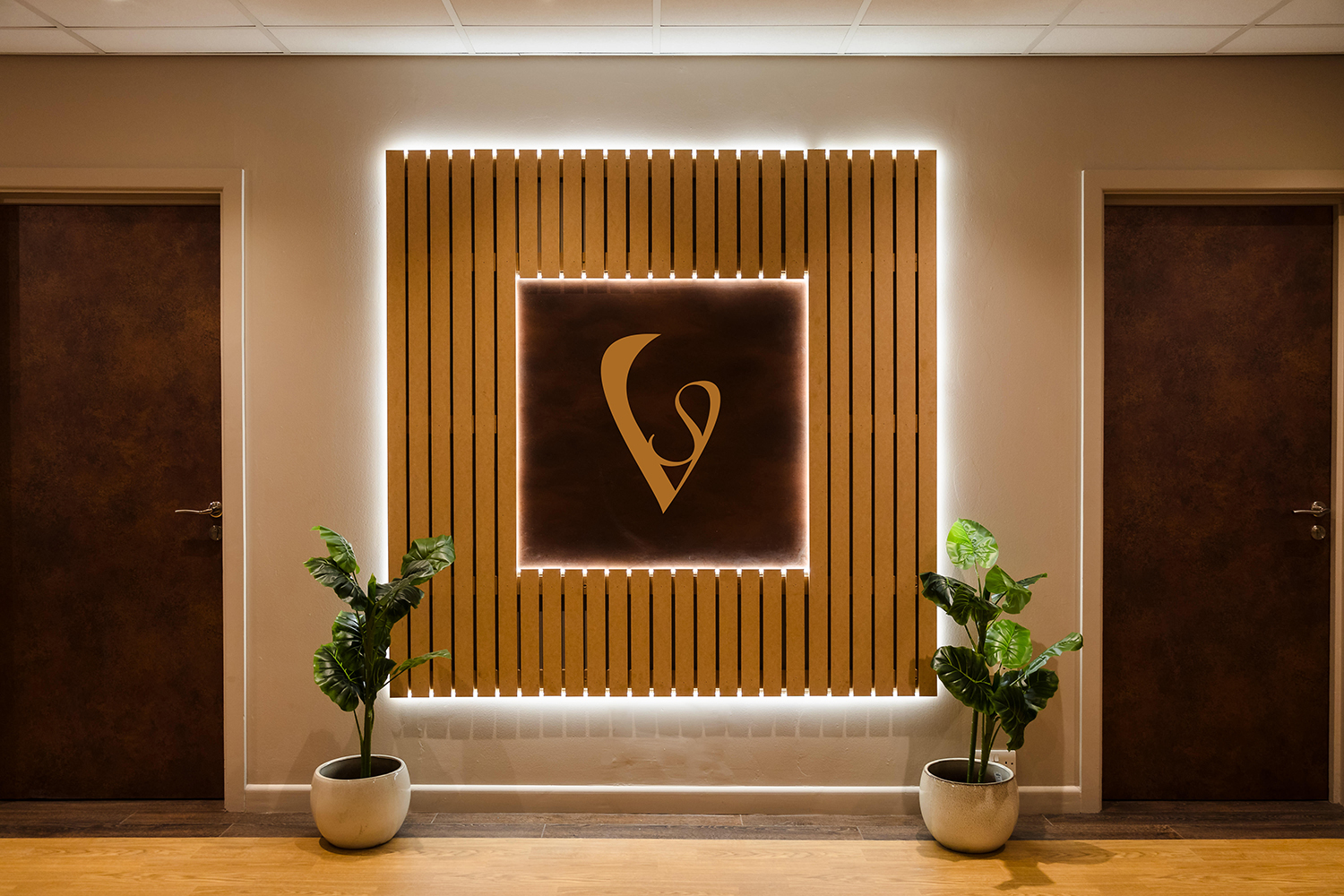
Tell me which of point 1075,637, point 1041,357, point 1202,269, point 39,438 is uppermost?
point 1202,269

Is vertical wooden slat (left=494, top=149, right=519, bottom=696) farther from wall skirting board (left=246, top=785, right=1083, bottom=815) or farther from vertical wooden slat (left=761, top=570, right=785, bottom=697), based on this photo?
vertical wooden slat (left=761, top=570, right=785, bottom=697)

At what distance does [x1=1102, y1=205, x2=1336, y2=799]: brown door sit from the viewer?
3.63m

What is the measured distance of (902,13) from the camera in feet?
10.3

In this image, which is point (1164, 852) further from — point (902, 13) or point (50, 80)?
point (50, 80)

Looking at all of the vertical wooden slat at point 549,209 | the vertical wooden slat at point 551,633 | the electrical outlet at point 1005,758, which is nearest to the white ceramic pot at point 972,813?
the electrical outlet at point 1005,758

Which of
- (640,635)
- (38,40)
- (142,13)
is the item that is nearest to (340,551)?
(640,635)

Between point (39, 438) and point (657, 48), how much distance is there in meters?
3.18

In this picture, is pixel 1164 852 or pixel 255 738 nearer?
pixel 1164 852

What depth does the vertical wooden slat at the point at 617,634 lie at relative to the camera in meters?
3.51

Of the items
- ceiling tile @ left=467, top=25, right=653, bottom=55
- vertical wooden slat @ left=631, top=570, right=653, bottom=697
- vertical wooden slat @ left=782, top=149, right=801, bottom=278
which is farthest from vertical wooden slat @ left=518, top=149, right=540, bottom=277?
vertical wooden slat @ left=631, top=570, right=653, bottom=697

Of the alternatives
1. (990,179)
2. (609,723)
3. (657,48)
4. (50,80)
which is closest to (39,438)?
(50,80)

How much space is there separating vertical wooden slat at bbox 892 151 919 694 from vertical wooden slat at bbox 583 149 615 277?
1.26 m

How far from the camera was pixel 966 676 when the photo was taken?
310cm

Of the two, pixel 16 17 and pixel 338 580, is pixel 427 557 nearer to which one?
pixel 338 580
